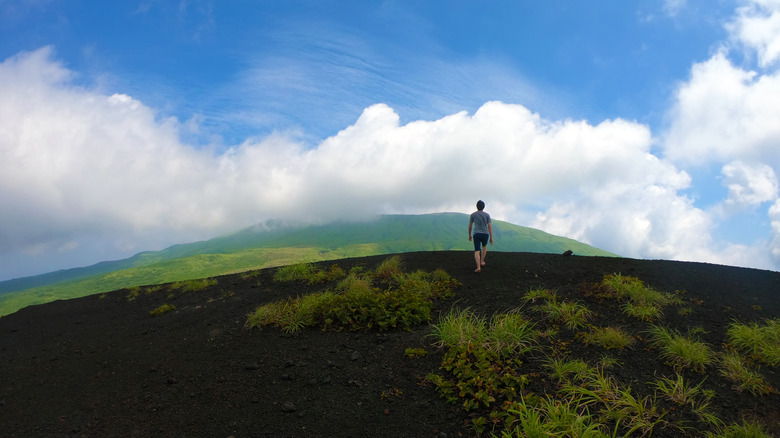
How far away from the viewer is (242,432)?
452cm

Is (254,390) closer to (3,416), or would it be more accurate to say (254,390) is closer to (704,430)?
(3,416)

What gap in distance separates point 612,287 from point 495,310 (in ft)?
10.6

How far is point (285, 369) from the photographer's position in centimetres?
596

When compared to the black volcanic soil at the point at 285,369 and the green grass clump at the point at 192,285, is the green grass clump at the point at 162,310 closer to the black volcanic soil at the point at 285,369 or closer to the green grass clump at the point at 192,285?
the black volcanic soil at the point at 285,369

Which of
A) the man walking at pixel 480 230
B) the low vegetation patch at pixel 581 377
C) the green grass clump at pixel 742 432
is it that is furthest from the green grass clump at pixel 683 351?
the man walking at pixel 480 230

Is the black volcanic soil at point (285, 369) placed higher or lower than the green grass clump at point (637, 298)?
lower

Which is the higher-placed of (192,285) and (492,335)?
(192,285)

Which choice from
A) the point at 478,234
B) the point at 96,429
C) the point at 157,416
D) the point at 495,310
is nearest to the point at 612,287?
the point at 495,310

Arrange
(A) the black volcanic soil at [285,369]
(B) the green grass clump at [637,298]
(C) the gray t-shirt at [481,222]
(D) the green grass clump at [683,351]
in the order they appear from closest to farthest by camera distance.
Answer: (A) the black volcanic soil at [285,369], (D) the green grass clump at [683,351], (B) the green grass clump at [637,298], (C) the gray t-shirt at [481,222]

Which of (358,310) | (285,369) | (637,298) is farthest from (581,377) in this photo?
(285,369)

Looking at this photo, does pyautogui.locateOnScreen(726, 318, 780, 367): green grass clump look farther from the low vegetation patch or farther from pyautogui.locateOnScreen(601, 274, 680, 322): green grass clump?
pyautogui.locateOnScreen(601, 274, 680, 322): green grass clump

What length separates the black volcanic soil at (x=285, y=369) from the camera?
15.2ft

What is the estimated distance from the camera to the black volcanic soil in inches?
182

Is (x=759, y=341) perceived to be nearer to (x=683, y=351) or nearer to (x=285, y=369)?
(x=683, y=351)
